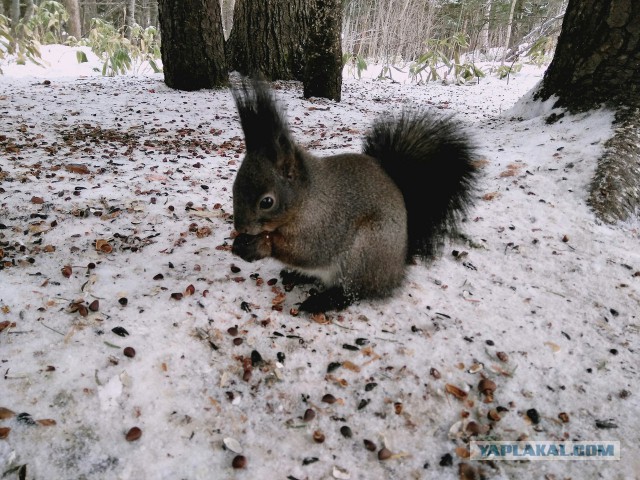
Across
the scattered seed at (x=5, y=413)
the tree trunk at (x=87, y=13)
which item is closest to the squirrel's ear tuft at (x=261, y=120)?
the scattered seed at (x=5, y=413)

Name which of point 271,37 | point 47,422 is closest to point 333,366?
point 47,422

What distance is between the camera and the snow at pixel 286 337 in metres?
1.28

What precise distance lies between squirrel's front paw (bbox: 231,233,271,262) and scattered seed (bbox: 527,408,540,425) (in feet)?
3.55

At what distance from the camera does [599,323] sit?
180 cm

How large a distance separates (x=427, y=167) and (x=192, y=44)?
377 cm

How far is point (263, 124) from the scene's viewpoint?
1.53 m

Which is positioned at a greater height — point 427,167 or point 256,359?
point 427,167

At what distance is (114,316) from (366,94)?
5230 mm

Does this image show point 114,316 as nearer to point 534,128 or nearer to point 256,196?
point 256,196

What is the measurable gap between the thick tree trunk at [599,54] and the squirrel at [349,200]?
1.66 m

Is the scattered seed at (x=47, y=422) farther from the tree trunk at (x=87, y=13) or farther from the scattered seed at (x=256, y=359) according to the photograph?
the tree trunk at (x=87, y=13)

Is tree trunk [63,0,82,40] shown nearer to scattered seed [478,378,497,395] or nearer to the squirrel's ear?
the squirrel's ear

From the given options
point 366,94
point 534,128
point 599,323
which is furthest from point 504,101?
point 599,323

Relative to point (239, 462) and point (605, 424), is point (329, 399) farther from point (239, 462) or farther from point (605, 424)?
point (605, 424)
